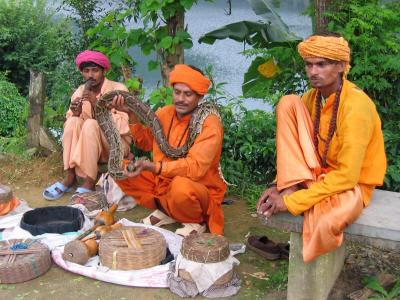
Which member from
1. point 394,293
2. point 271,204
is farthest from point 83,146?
point 394,293

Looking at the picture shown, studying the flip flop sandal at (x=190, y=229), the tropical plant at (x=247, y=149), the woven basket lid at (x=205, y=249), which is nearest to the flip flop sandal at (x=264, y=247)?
the flip flop sandal at (x=190, y=229)

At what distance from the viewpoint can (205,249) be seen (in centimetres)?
373

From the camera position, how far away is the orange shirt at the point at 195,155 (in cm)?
438

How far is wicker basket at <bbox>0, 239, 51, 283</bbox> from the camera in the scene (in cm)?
388

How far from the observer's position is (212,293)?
3.77m

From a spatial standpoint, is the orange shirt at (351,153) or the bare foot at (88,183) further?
the bare foot at (88,183)

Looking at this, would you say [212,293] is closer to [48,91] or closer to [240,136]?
[240,136]

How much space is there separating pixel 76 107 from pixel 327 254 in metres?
3.08

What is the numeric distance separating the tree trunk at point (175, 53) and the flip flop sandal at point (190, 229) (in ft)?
7.66

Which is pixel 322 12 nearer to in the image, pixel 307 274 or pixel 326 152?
pixel 326 152

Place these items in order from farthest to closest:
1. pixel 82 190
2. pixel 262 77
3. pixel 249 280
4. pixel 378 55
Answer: pixel 262 77 < pixel 82 190 < pixel 378 55 < pixel 249 280

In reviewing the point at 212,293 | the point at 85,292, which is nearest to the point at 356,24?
the point at 212,293

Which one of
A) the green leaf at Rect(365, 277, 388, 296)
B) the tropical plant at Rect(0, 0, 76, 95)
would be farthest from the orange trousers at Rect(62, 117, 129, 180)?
the tropical plant at Rect(0, 0, 76, 95)

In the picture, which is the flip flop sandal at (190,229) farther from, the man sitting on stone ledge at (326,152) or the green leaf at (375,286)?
the green leaf at (375,286)
